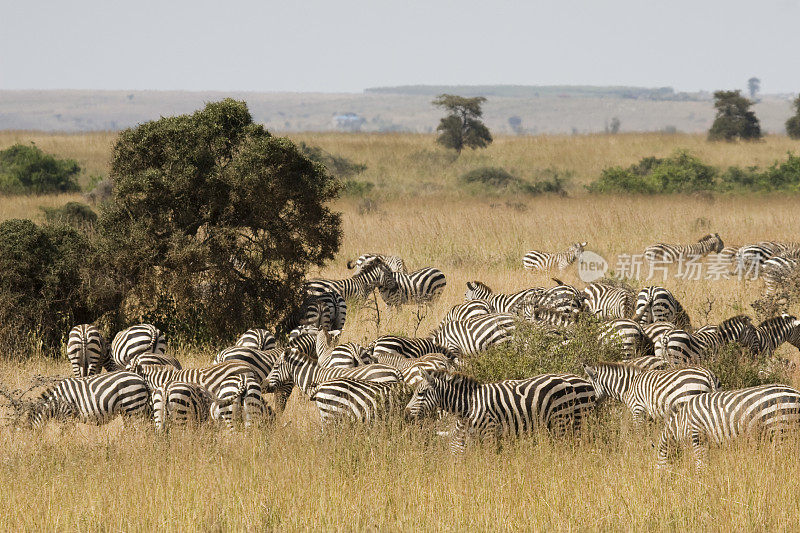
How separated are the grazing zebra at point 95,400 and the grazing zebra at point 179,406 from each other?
393 millimetres

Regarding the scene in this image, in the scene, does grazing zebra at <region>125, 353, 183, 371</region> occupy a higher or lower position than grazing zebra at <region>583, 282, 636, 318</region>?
lower

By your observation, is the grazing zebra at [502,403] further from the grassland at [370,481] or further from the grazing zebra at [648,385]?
the grazing zebra at [648,385]

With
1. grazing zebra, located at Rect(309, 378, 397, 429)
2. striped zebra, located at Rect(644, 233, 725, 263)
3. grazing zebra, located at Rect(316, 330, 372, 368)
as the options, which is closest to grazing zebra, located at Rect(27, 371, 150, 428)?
grazing zebra, located at Rect(309, 378, 397, 429)

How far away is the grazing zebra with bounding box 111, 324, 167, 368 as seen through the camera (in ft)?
42.1

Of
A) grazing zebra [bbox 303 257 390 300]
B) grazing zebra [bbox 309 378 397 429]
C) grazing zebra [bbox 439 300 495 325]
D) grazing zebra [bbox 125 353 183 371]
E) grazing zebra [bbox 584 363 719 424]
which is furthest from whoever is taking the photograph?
grazing zebra [bbox 303 257 390 300]

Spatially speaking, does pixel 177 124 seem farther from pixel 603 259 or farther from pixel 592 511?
pixel 603 259

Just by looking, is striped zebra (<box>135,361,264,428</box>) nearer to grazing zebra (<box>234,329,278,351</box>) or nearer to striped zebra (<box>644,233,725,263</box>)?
grazing zebra (<box>234,329,278,351</box>)

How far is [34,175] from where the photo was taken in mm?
42719

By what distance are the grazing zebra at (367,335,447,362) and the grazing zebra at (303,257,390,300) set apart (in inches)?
191

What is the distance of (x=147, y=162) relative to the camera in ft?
51.4

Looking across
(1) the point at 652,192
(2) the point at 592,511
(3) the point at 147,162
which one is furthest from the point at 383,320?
(1) the point at 652,192

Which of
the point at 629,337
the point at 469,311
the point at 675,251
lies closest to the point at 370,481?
the point at 629,337

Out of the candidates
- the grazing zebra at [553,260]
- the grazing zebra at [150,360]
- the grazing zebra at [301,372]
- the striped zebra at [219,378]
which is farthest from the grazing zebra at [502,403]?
the grazing zebra at [553,260]

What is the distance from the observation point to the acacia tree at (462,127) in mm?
63125
